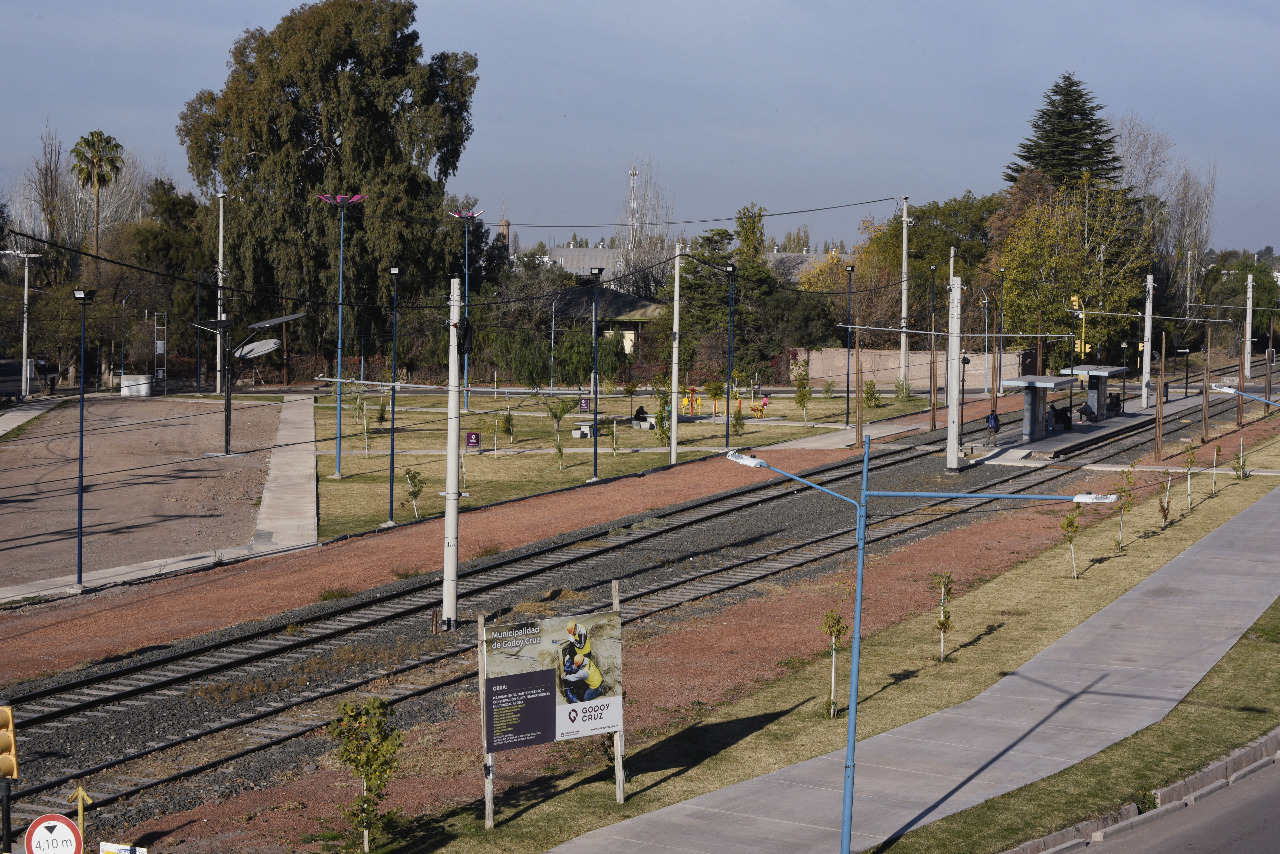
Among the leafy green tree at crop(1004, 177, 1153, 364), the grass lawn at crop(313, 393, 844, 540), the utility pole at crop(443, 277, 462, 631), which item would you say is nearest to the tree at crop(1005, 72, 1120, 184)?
the leafy green tree at crop(1004, 177, 1153, 364)

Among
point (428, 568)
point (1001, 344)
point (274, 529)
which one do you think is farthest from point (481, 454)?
point (1001, 344)

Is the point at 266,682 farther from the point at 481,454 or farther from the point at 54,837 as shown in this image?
the point at 481,454

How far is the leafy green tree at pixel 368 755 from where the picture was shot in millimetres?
13227

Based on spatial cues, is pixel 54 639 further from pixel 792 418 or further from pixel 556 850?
pixel 792 418

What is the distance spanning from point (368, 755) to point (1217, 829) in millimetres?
10111

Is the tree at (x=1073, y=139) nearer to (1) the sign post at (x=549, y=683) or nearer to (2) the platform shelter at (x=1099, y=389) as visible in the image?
(2) the platform shelter at (x=1099, y=389)

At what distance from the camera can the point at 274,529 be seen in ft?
113

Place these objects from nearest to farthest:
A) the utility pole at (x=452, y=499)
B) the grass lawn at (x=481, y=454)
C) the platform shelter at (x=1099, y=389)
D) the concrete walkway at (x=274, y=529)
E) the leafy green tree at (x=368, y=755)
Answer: the leafy green tree at (x=368, y=755) → the utility pole at (x=452, y=499) → the concrete walkway at (x=274, y=529) → the grass lawn at (x=481, y=454) → the platform shelter at (x=1099, y=389)

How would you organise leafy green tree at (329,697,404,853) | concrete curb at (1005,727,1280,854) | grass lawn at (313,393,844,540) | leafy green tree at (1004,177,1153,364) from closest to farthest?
leafy green tree at (329,697,404,853)
concrete curb at (1005,727,1280,854)
grass lawn at (313,393,844,540)
leafy green tree at (1004,177,1153,364)

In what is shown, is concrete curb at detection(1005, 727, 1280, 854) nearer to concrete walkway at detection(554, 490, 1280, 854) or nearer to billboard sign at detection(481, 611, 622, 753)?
concrete walkway at detection(554, 490, 1280, 854)

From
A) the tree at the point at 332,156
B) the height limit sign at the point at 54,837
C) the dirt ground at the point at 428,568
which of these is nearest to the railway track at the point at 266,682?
the dirt ground at the point at 428,568

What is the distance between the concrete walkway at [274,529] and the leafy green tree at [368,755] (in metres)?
16.0

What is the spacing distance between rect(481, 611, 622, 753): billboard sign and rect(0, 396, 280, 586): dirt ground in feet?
60.8

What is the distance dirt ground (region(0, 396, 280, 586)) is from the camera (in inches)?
1250
